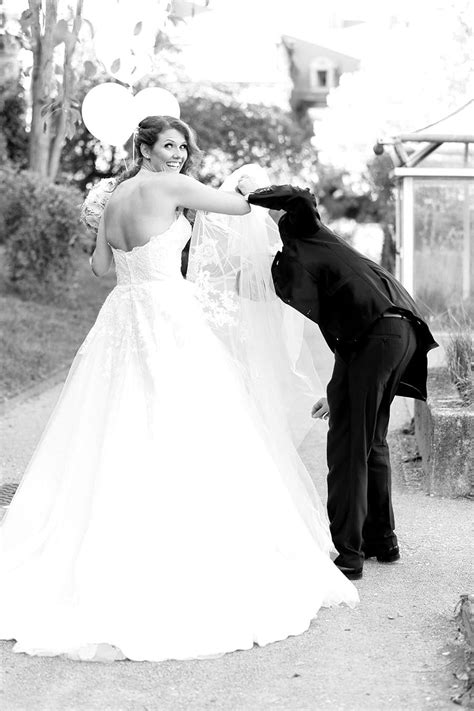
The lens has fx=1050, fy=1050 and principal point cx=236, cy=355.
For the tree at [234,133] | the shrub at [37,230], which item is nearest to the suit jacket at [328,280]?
the shrub at [37,230]

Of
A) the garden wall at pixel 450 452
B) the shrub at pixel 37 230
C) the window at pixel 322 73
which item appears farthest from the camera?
the window at pixel 322 73

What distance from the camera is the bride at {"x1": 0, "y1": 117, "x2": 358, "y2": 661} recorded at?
4.11 m

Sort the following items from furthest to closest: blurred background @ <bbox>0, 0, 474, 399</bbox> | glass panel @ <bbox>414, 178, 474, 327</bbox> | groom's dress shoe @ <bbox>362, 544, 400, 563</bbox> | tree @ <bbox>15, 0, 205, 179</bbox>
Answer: glass panel @ <bbox>414, 178, 474, 327</bbox>, blurred background @ <bbox>0, 0, 474, 399</bbox>, tree @ <bbox>15, 0, 205, 179</bbox>, groom's dress shoe @ <bbox>362, 544, 400, 563</bbox>

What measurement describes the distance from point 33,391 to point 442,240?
4440 mm

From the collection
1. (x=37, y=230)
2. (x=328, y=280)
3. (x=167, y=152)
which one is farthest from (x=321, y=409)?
(x=37, y=230)

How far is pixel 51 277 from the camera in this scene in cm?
1522

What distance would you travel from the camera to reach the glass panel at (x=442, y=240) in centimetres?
1069

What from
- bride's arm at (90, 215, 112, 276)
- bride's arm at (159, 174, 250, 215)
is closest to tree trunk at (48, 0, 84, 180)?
bride's arm at (90, 215, 112, 276)

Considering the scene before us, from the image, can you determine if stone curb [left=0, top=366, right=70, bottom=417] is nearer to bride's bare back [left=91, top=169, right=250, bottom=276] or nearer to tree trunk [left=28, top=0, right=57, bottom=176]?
tree trunk [left=28, top=0, right=57, bottom=176]

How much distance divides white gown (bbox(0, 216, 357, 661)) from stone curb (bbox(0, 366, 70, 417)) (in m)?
4.65

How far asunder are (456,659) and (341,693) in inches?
20.6

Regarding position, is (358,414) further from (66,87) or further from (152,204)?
(66,87)

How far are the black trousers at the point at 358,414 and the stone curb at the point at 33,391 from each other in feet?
16.0

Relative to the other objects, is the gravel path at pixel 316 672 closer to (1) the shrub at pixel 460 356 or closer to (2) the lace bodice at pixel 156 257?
(2) the lace bodice at pixel 156 257
